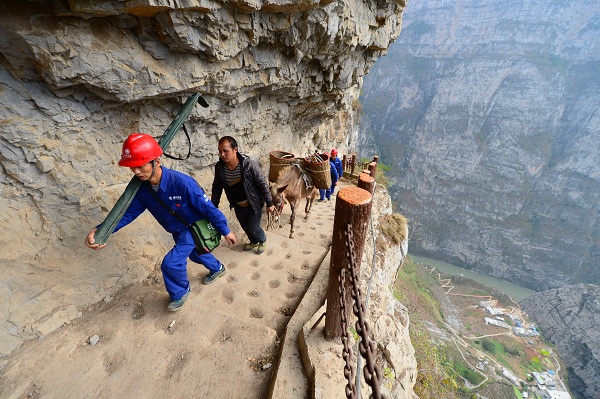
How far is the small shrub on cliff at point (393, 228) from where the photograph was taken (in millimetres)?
6617

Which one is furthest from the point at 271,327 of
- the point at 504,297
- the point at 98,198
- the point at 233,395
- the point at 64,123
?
the point at 504,297

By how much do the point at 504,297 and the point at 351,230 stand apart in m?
39.0

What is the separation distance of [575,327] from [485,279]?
1535 centimetres

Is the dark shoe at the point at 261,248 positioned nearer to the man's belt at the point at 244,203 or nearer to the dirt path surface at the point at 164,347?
the dirt path surface at the point at 164,347

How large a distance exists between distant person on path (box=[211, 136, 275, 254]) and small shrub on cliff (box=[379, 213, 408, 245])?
12.4 ft

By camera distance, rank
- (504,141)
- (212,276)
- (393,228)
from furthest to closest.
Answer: (504,141), (393,228), (212,276)

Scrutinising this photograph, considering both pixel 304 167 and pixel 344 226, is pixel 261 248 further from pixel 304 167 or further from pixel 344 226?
pixel 344 226

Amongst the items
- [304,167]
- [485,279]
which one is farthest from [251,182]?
[485,279]

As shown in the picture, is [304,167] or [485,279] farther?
[485,279]

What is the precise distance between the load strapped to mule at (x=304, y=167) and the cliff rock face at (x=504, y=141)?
46.6 metres

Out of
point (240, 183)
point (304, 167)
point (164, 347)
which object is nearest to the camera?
point (164, 347)

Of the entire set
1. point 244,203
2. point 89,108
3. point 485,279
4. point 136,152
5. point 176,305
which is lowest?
point 485,279

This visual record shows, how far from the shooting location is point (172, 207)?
290 cm

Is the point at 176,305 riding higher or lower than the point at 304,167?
lower
